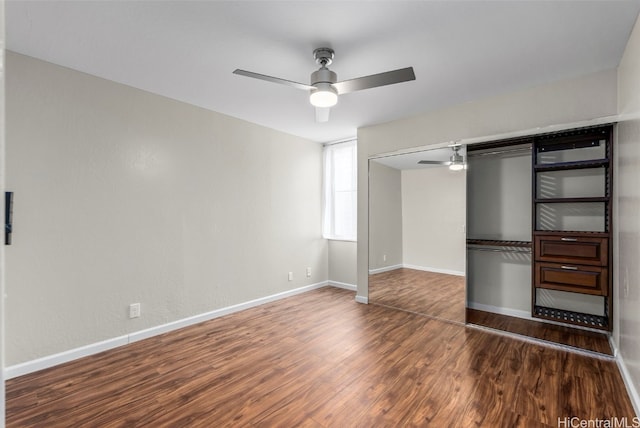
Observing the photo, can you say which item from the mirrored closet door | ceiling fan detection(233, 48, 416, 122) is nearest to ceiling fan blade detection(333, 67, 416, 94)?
ceiling fan detection(233, 48, 416, 122)

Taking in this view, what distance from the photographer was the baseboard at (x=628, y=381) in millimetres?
2035

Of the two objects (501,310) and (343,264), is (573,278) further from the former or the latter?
(343,264)

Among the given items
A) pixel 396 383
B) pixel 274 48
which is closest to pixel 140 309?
pixel 396 383

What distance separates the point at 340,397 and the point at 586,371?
202 centimetres

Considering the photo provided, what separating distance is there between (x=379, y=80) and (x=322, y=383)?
228 cm

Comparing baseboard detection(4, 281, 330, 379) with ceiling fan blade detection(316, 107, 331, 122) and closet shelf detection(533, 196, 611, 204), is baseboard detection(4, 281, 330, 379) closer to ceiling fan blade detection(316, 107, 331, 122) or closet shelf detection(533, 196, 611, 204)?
ceiling fan blade detection(316, 107, 331, 122)

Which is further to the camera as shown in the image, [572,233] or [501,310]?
[501,310]

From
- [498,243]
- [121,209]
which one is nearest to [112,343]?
[121,209]

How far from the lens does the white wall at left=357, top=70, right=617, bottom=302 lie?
2852 mm

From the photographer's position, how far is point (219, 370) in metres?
2.60

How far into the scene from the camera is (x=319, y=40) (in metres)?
2.29

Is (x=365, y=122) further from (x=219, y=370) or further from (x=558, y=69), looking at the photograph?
(x=219, y=370)

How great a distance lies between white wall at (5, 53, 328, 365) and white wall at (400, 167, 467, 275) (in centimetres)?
188

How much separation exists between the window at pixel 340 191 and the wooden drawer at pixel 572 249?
2.48 metres
